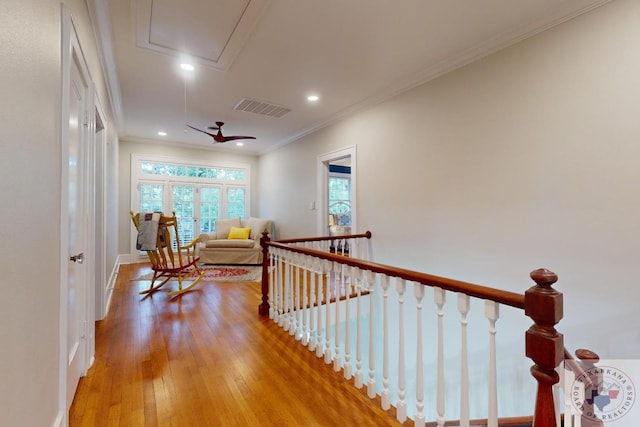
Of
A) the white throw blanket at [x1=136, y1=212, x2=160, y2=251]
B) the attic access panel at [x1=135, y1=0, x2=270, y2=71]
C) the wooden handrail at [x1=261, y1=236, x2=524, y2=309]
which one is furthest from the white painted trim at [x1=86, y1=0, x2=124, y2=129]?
the wooden handrail at [x1=261, y1=236, x2=524, y2=309]

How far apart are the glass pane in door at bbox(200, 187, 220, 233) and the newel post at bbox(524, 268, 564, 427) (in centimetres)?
670

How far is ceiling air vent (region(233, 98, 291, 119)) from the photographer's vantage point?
13.3 ft

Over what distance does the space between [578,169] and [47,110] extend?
10.5 feet

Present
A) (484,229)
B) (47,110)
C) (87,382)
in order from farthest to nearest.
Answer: (484,229) < (87,382) < (47,110)

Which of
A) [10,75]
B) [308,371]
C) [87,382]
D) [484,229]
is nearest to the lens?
[10,75]

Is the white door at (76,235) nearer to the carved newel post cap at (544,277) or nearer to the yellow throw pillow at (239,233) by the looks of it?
the carved newel post cap at (544,277)

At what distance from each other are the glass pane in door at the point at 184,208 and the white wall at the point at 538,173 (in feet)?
15.7

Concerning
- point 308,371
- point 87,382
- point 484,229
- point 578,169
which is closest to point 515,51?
point 578,169

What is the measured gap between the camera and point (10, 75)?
847 mm

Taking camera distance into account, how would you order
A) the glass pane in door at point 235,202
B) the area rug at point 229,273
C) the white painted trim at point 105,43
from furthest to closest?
1. the glass pane in door at point 235,202
2. the area rug at point 229,273
3. the white painted trim at point 105,43

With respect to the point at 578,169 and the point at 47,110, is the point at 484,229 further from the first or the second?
the point at 47,110

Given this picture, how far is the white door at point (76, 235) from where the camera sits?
166 centimetres

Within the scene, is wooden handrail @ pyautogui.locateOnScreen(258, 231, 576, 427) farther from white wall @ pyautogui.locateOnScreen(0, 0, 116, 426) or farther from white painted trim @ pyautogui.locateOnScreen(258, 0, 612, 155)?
white painted trim @ pyautogui.locateOnScreen(258, 0, 612, 155)

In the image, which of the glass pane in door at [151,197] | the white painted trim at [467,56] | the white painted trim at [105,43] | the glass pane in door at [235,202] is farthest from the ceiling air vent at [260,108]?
the glass pane in door at [151,197]
